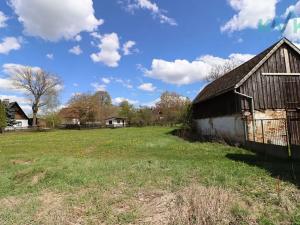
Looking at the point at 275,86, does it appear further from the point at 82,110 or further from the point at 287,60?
the point at 82,110

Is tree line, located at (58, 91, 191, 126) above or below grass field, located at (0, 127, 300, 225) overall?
above

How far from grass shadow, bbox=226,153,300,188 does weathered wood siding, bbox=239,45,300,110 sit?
602 centimetres

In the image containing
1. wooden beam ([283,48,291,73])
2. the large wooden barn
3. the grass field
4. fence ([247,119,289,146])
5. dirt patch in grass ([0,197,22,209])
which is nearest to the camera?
the grass field

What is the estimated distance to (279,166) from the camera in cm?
1009

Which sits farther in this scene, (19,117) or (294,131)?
(19,117)

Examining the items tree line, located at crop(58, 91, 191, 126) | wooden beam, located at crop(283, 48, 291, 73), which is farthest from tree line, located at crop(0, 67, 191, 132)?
wooden beam, located at crop(283, 48, 291, 73)

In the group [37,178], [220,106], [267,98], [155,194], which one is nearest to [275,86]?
[267,98]

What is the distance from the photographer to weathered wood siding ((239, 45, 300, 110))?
17.7 metres

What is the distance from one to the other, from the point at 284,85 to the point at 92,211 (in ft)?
52.6

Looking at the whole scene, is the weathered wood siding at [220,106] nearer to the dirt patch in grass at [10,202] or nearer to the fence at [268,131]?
the fence at [268,131]

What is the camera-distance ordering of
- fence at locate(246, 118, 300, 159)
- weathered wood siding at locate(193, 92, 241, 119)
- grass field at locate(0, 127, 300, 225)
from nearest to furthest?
1. grass field at locate(0, 127, 300, 225)
2. fence at locate(246, 118, 300, 159)
3. weathered wood siding at locate(193, 92, 241, 119)

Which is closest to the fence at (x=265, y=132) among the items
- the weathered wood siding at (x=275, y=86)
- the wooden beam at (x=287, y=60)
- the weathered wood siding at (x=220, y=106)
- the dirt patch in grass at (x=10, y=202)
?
the weathered wood siding at (x=275, y=86)

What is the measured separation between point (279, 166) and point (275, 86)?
9.41 m

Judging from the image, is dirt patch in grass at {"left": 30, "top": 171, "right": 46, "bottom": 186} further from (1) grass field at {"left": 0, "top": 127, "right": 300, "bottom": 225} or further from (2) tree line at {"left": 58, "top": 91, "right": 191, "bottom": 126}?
→ (2) tree line at {"left": 58, "top": 91, "right": 191, "bottom": 126}
